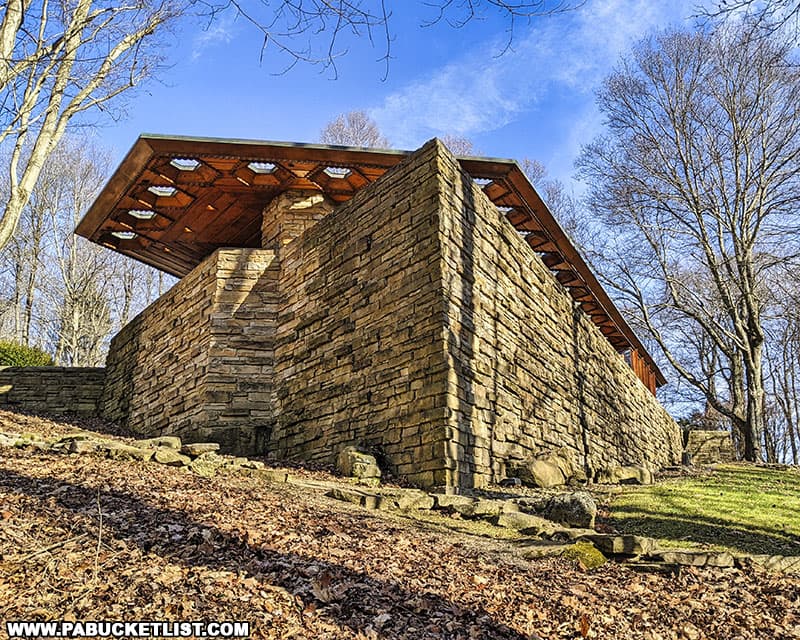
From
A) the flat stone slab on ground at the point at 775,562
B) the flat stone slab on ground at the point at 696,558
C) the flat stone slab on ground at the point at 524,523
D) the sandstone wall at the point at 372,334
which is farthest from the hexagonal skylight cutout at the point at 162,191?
the flat stone slab on ground at the point at 775,562

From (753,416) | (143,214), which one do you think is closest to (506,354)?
(143,214)

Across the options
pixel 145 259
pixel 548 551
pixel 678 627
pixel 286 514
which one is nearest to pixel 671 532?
pixel 548 551

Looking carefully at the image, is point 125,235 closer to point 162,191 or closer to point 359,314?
point 162,191

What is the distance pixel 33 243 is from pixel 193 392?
15.9 m

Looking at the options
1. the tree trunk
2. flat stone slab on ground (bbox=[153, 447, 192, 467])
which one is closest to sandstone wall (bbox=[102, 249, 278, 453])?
flat stone slab on ground (bbox=[153, 447, 192, 467])

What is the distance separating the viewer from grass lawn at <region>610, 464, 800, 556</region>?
5988 mm

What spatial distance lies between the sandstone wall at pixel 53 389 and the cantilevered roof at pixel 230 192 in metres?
3.48

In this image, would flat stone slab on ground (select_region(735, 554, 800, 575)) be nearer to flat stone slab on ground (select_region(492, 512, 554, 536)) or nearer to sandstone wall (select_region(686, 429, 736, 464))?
flat stone slab on ground (select_region(492, 512, 554, 536))

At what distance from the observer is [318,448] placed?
891cm

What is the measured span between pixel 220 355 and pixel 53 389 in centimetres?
727

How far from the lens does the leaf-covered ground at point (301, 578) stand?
117 inches

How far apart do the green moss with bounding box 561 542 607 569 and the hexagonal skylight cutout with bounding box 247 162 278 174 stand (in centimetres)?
809

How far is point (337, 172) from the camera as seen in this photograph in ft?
36.3

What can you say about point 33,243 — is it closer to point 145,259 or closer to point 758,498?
point 145,259
